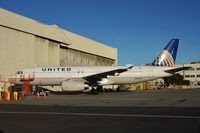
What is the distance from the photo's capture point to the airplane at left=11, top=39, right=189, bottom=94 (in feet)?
134

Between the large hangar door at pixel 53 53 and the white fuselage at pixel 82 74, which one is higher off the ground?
the large hangar door at pixel 53 53

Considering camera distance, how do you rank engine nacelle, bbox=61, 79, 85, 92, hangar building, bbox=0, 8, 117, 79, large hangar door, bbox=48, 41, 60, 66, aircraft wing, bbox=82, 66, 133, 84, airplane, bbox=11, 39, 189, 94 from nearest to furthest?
1. engine nacelle, bbox=61, 79, 85, 92
2. airplane, bbox=11, 39, 189, 94
3. aircraft wing, bbox=82, 66, 133, 84
4. hangar building, bbox=0, 8, 117, 79
5. large hangar door, bbox=48, 41, 60, 66

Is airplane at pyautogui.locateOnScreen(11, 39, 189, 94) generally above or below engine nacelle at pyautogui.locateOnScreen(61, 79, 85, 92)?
above

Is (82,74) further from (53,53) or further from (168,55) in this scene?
(168,55)

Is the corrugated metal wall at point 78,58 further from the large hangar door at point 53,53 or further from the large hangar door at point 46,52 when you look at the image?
the large hangar door at point 46,52

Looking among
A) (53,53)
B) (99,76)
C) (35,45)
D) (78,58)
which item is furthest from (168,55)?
(78,58)

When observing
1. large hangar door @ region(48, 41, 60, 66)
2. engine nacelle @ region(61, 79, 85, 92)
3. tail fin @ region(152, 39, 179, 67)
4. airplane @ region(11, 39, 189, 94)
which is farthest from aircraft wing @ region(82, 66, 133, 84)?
large hangar door @ region(48, 41, 60, 66)

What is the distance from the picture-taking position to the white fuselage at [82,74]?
43125mm

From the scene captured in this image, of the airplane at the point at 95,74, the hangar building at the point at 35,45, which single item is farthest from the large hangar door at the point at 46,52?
the airplane at the point at 95,74

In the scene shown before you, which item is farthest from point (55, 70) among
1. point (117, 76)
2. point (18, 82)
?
point (117, 76)

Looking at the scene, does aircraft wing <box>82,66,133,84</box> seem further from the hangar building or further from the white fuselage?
the hangar building

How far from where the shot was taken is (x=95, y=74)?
134 ft

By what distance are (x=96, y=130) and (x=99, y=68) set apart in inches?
1348

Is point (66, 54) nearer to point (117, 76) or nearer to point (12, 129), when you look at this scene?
point (117, 76)
